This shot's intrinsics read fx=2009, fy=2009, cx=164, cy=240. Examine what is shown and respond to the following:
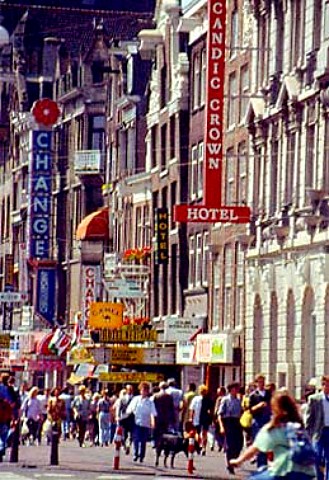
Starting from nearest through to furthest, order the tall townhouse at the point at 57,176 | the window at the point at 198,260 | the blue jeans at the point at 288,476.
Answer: the blue jeans at the point at 288,476
the window at the point at 198,260
the tall townhouse at the point at 57,176

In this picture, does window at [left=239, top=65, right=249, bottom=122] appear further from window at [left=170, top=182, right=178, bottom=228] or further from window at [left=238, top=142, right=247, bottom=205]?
window at [left=170, top=182, right=178, bottom=228]

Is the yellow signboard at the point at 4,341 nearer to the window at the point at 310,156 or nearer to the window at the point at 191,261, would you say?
the window at the point at 191,261

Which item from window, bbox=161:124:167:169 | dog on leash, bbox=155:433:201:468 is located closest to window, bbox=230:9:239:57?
window, bbox=161:124:167:169

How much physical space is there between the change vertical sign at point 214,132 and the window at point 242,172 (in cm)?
397

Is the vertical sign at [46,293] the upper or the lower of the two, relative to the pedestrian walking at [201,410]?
upper

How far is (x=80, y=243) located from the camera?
79188 millimetres

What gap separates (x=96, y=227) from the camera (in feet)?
250

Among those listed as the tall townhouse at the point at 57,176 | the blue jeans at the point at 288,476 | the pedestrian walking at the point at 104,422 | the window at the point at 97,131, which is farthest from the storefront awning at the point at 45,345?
the blue jeans at the point at 288,476

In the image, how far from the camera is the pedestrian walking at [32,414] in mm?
52812

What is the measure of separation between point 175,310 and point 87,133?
638 inches

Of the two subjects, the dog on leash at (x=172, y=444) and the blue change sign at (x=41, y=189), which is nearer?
the dog on leash at (x=172, y=444)

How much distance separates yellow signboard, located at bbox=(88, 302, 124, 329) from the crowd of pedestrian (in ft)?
17.3

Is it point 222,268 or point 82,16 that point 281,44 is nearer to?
point 222,268

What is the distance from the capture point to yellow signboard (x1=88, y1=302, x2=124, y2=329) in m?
66.3
